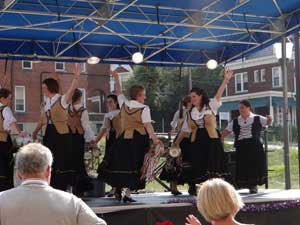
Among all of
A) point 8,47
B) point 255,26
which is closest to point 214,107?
point 255,26

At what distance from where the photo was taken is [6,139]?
6719 mm

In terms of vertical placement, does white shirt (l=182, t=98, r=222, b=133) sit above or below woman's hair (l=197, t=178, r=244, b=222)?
above

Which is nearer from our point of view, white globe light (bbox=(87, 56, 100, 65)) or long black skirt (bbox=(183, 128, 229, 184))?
long black skirt (bbox=(183, 128, 229, 184))

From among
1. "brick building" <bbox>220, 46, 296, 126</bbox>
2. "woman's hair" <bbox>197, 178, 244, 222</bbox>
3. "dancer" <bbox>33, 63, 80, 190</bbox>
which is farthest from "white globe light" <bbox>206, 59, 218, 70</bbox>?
"brick building" <bbox>220, 46, 296, 126</bbox>

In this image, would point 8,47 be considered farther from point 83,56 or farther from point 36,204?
point 36,204

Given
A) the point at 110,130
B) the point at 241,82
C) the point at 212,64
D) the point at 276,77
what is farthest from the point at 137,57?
the point at 241,82

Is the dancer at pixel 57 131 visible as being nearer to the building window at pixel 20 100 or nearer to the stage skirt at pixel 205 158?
the stage skirt at pixel 205 158

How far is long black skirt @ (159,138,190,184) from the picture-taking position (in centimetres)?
757

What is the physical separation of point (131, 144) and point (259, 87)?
3030 cm

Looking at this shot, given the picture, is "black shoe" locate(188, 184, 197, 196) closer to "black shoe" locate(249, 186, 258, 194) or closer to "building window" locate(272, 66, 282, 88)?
"black shoe" locate(249, 186, 258, 194)

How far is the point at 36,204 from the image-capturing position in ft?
9.25

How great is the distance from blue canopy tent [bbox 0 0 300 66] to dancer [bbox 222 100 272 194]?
1.36m

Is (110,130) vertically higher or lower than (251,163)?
higher

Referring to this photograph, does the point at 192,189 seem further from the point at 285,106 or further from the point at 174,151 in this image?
the point at 285,106
